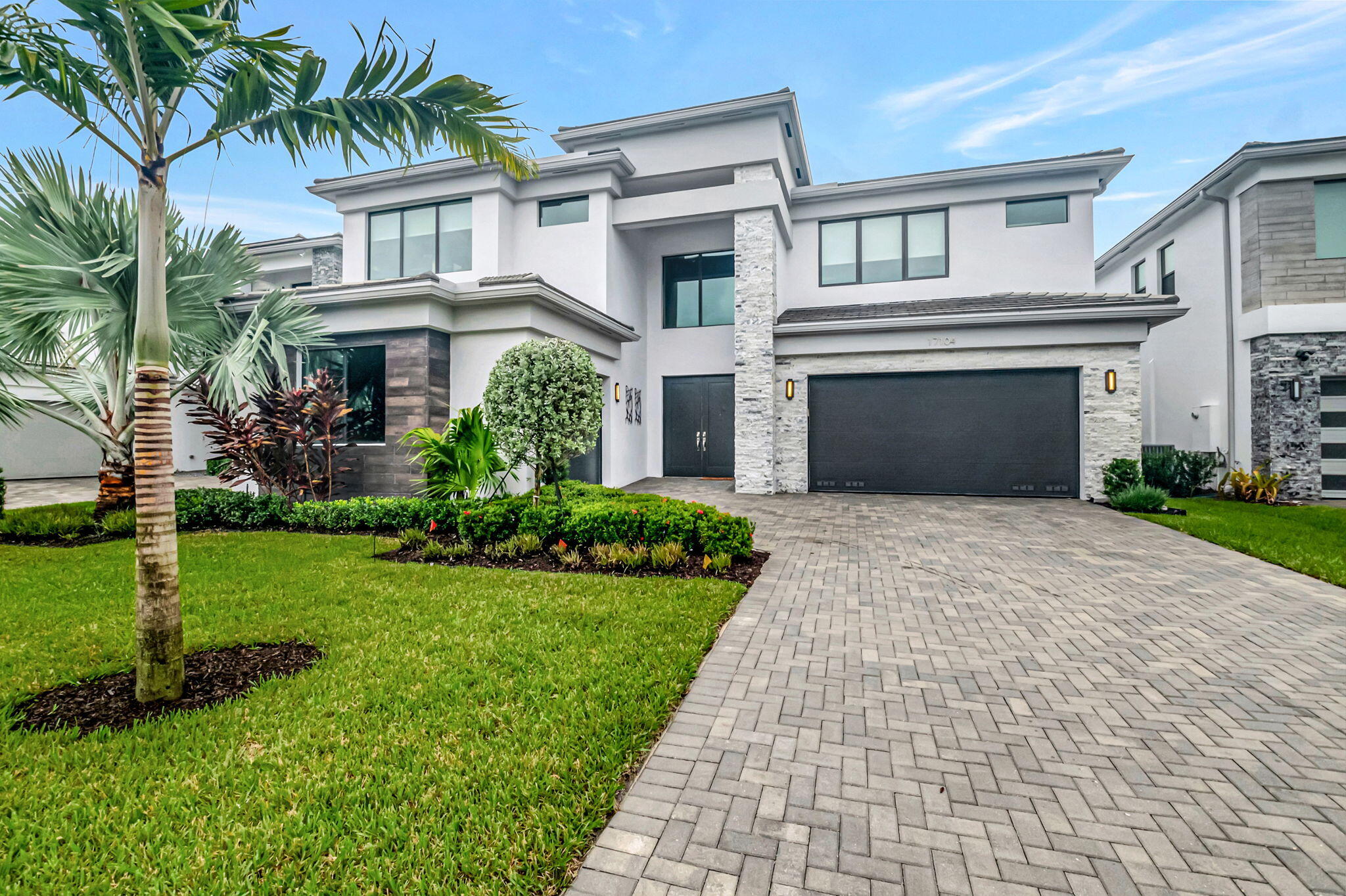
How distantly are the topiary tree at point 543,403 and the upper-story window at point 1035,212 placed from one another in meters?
11.9

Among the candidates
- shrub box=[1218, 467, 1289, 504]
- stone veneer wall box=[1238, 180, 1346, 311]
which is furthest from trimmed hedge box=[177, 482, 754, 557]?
stone veneer wall box=[1238, 180, 1346, 311]

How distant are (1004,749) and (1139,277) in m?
19.9

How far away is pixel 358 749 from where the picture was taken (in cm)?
274

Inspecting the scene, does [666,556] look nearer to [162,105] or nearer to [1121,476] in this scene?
[162,105]

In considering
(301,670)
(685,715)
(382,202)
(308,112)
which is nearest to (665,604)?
(685,715)

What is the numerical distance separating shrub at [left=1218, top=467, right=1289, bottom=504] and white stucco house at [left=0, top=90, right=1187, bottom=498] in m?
2.34

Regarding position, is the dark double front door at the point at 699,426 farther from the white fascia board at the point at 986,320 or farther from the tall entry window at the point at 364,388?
the tall entry window at the point at 364,388

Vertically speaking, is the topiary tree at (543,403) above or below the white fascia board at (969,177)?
below

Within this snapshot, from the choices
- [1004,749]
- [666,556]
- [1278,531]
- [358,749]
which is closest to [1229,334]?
[1278,531]

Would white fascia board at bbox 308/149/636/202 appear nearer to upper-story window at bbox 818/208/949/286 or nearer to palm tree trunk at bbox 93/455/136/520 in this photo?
upper-story window at bbox 818/208/949/286

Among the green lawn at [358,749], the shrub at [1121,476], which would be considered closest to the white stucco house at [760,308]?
the shrub at [1121,476]

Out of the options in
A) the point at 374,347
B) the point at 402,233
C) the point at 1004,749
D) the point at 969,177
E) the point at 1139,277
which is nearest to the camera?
the point at 1004,749

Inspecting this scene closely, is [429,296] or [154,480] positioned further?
[429,296]

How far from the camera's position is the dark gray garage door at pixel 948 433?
39.8 ft
